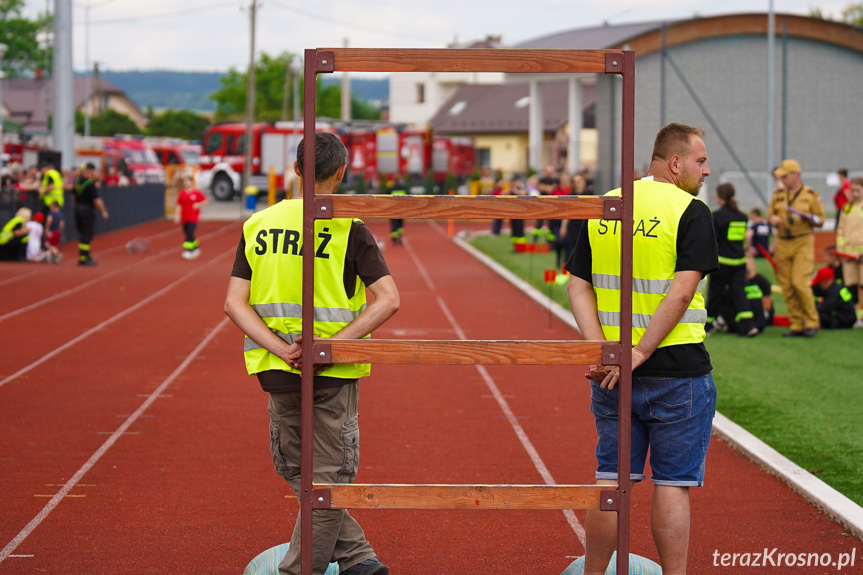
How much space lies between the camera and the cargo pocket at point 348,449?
4348 millimetres

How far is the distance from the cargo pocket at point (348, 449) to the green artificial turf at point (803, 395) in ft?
10.5

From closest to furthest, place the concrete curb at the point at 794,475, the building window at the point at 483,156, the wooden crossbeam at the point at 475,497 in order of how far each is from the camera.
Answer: the wooden crossbeam at the point at 475,497 → the concrete curb at the point at 794,475 → the building window at the point at 483,156

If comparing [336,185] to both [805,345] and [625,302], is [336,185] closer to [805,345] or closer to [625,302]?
[625,302]

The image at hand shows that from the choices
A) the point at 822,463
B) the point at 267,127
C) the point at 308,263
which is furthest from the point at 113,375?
the point at 267,127

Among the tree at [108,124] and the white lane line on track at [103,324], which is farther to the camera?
the tree at [108,124]

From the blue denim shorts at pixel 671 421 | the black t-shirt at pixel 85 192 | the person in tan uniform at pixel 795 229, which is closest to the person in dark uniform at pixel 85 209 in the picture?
the black t-shirt at pixel 85 192

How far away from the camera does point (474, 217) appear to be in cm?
362

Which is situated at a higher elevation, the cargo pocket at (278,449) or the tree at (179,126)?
the tree at (179,126)

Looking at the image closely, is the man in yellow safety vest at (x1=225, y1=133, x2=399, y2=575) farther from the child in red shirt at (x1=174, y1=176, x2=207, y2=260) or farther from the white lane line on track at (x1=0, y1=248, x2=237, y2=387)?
the child in red shirt at (x1=174, y1=176, x2=207, y2=260)

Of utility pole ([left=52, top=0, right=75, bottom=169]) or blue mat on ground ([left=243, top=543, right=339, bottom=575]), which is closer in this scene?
blue mat on ground ([left=243, top=543, right=339, bottom=575])

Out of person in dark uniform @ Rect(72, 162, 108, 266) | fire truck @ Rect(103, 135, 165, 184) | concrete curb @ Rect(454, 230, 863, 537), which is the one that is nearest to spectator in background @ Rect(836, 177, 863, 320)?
concrete curb @ Rect(454, 230, 863, 537)

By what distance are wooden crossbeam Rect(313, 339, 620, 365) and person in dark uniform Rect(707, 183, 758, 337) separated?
316 inches

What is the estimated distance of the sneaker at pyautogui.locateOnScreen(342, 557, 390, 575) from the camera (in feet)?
15.4

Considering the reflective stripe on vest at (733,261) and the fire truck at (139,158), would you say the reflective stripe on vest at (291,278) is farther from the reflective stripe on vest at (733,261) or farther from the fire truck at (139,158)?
the fire truck at (139,158)
